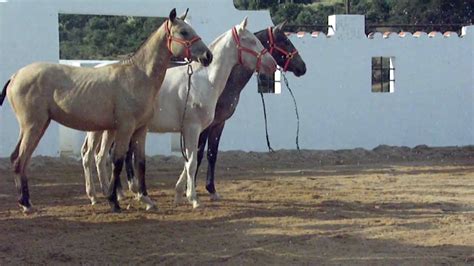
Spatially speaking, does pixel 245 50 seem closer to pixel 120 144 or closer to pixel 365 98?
pixel 120 144

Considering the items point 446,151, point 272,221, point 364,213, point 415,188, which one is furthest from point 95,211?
point 446,151

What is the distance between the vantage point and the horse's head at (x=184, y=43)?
10.9 m

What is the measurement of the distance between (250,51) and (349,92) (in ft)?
30.9

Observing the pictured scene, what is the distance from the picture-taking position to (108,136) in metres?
11.6

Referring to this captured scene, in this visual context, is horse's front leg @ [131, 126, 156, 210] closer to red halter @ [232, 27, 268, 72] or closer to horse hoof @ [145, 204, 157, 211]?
horse hoof @ [145, 204, 157, 211]

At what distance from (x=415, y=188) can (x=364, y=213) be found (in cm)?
305

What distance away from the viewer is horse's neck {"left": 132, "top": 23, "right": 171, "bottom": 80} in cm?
1092

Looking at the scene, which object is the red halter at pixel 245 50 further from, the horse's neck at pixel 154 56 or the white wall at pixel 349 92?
the white wall at pixel 349 92

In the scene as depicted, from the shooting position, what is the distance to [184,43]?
10906 mm

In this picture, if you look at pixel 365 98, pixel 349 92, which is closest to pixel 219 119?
pixel 349 92

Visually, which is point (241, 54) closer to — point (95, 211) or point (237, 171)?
point (95, 211)

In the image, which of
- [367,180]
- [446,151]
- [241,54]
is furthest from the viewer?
[446,151]

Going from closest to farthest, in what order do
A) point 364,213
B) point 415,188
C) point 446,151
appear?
point 364,213, point 415,188, point 446,151

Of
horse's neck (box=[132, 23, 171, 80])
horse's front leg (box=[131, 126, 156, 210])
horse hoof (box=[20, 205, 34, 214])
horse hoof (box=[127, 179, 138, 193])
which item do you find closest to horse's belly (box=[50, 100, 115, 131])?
horse's front leg (box=[131, 126, 156, 210])
